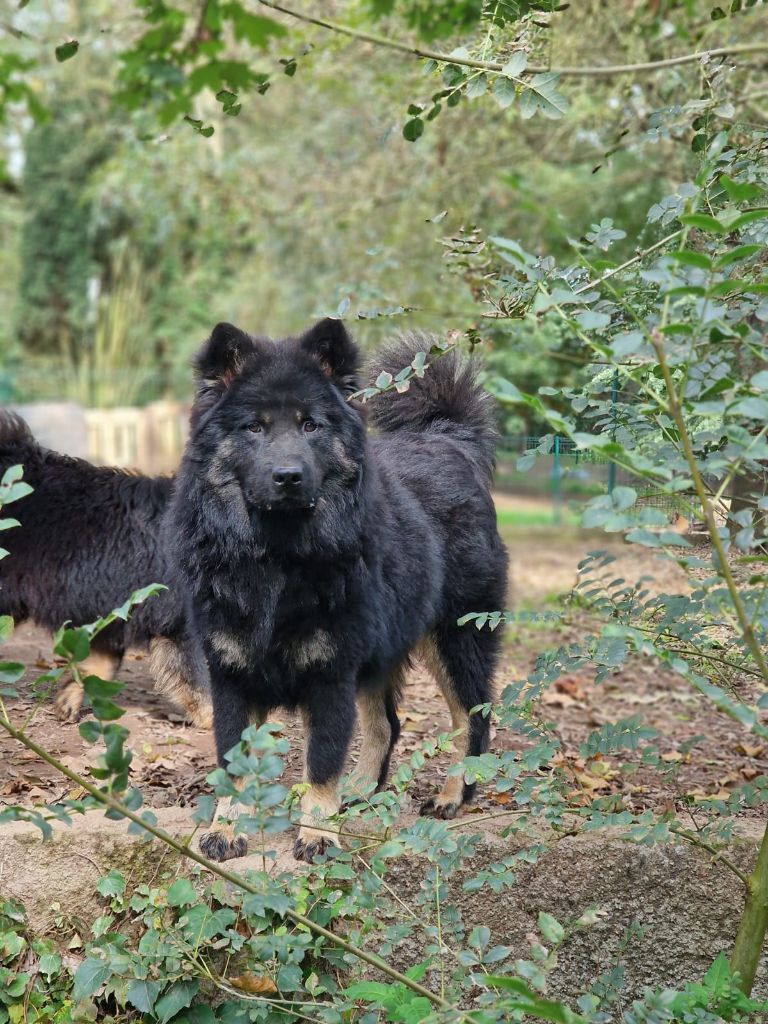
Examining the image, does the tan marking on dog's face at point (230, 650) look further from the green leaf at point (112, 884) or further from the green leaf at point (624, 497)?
the green leaf at point (624, 497)

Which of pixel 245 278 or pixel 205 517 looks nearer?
pixel 205 517

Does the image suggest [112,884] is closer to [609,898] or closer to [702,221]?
[609,898]

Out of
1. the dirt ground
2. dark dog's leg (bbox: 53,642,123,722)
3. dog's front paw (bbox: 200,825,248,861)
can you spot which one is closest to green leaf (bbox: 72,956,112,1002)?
dog's front paw (bbox: 200,825,248,861)

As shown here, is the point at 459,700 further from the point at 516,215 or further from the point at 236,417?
the point at 516,215

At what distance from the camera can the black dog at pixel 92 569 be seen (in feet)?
17.7

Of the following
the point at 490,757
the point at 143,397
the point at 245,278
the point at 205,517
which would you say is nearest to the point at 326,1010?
the point at 490,757

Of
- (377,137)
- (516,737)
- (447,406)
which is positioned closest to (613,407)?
(447,406)

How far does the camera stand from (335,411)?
396 cm

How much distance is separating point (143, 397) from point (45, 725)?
783 inches

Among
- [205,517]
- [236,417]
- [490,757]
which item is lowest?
[490,757]

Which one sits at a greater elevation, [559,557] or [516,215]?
[516,215]

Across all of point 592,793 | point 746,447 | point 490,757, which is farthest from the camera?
point 592,793

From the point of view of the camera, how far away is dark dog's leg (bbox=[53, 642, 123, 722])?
17.1ft

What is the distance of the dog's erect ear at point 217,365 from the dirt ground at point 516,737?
4.15ft
